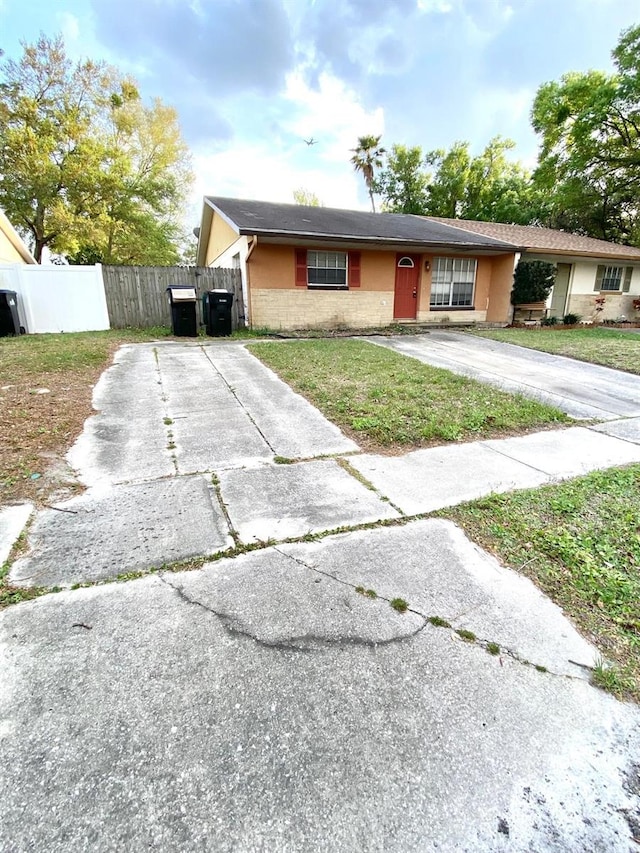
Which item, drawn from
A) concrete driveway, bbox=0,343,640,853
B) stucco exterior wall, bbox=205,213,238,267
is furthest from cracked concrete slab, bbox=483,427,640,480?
stucco exterior wall, bbox=205,213,238,267

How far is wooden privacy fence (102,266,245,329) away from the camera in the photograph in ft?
37.4

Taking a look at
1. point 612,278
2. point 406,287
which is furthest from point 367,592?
point 612,278

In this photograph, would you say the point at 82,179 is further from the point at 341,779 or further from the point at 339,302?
the point at 341,779

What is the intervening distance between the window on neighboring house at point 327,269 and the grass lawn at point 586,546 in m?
10.5

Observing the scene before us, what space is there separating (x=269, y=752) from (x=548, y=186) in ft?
97.9

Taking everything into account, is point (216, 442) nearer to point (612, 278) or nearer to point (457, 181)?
point (612, 278)

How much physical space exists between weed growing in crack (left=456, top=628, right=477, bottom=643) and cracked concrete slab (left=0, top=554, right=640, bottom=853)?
57mm

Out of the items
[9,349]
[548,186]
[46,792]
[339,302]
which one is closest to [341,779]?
[46,792]

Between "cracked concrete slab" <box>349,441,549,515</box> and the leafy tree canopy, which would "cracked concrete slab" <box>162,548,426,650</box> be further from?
the leafy tree canopy

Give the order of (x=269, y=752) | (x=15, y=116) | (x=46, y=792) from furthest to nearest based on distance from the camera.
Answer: (x=15, y=116) < (x=269, y=752) < (x=46, y=792)

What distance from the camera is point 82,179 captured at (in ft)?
64.5

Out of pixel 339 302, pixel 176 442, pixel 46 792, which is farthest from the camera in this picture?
pixel 339 302

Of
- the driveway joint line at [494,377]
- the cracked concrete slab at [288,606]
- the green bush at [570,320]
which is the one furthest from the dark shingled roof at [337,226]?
the cracked concrete slab at [288,606]

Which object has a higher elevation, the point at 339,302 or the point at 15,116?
the point at 15,116
